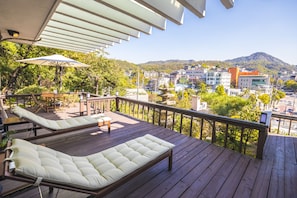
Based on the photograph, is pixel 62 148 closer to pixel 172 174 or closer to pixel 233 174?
pixel 172 174

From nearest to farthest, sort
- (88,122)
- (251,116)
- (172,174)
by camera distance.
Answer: (172,174), (88,122), (251,116)

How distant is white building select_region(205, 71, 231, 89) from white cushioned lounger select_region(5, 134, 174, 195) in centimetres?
4333

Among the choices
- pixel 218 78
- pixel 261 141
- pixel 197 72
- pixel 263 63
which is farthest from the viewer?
pixel 197 72

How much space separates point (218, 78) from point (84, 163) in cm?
A: 4874

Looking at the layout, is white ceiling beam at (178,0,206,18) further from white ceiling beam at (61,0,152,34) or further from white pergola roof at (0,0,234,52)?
white ceiling beam at (61,0,152,34)

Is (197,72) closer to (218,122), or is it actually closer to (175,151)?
(218,122)

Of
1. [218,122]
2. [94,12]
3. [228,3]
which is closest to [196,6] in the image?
[228,3]

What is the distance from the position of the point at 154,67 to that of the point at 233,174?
39458 mm

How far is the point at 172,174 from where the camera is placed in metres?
2.36

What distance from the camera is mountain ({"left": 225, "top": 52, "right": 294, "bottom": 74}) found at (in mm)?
28400

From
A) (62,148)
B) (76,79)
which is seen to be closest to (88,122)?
(62,148)

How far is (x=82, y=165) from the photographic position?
1.85 meters

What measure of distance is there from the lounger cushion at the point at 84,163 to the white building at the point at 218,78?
1706 inches

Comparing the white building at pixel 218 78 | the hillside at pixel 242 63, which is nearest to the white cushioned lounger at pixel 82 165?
the hillside at pixel 242 63
